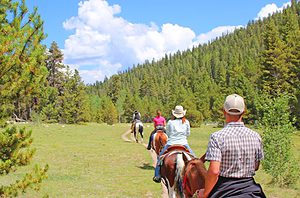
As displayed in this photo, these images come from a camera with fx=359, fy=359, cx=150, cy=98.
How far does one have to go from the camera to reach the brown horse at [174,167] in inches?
356

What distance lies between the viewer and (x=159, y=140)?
1587 cm

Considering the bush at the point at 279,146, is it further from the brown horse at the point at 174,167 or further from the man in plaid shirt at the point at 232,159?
the man in plaid shirt at the point at 232,159

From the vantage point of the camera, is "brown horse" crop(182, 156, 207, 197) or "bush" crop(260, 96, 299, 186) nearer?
"brown horse" crop(182, 156, 207, 197)

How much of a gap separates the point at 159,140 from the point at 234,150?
11439 millimetres

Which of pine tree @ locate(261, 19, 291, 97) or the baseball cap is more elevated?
pine tree @ locate(261, 19, 291, 97)

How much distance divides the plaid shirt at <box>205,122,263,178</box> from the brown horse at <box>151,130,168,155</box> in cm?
1108

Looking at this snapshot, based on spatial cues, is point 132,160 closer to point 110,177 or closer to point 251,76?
point 110,177

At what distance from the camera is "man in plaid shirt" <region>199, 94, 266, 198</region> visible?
4469 millimetres

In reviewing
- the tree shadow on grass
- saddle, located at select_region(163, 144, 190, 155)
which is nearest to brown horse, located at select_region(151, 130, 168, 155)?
the tree shadow on grass

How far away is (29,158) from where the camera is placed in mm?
7656

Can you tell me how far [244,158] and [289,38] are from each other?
157 ft

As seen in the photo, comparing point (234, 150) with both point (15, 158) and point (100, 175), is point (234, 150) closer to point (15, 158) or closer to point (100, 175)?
point (15, 158)

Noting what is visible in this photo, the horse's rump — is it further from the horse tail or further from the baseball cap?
the baseball cap

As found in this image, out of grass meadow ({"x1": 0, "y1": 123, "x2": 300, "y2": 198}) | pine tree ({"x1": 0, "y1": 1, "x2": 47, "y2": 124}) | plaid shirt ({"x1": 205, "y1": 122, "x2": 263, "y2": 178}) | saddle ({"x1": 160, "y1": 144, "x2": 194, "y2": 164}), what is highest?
pine tree ({"x1": 0, "y1": 1, "x2": 47, "y2": 124})
